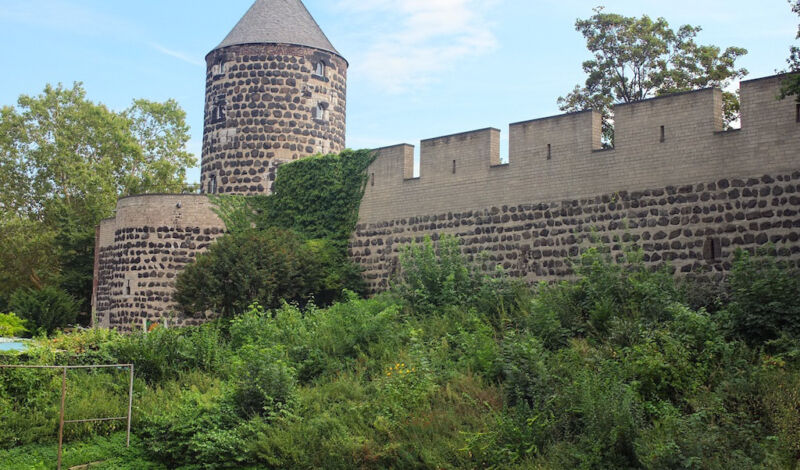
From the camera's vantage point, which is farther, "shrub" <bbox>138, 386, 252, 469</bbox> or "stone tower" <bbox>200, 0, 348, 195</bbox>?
"stone tower" <bbox>200, 0, 348, 195</bbox>

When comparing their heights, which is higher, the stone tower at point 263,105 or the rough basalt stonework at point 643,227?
the stone tower at point 263,105

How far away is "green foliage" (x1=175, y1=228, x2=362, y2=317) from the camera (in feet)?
62.2

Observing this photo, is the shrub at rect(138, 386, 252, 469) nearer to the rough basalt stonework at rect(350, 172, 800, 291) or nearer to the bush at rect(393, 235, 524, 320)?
the bush at rect(393, 235, 524, 320)

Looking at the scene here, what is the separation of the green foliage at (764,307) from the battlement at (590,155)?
2512mm

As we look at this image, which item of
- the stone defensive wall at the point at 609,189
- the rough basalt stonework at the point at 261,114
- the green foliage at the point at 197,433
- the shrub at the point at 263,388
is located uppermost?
the rough basalt stonework at the point at 261,114

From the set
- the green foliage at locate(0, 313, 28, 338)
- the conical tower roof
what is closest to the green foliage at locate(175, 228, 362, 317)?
the green foliage at locate(0, 313, 28, 338)

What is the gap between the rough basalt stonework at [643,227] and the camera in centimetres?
1397

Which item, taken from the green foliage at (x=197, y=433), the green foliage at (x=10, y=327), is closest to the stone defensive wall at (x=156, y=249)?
the green foliage at (x=10, y=327)

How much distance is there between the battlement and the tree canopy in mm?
17728

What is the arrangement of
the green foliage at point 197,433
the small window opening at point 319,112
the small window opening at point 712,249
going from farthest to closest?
the small window opening at point 319,112
the small window opening at point 712,249
the green foliage at point 197,433

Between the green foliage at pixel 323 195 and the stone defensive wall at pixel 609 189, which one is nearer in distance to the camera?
the stone defensive wall at pixel 609 189

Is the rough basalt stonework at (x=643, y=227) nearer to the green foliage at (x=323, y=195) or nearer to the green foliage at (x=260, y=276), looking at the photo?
the green foliage at (x=260, y=276)

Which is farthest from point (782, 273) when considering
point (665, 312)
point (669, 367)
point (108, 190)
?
point (108, 190)

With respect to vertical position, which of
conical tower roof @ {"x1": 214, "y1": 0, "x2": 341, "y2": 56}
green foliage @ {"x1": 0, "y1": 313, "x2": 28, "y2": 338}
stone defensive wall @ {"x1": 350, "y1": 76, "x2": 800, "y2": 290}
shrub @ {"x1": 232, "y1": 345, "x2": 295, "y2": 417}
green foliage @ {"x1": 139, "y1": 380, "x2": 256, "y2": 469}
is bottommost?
green foliage @ {"x1": 139, "y1": 380, "x2": 256, "y2": 469}
